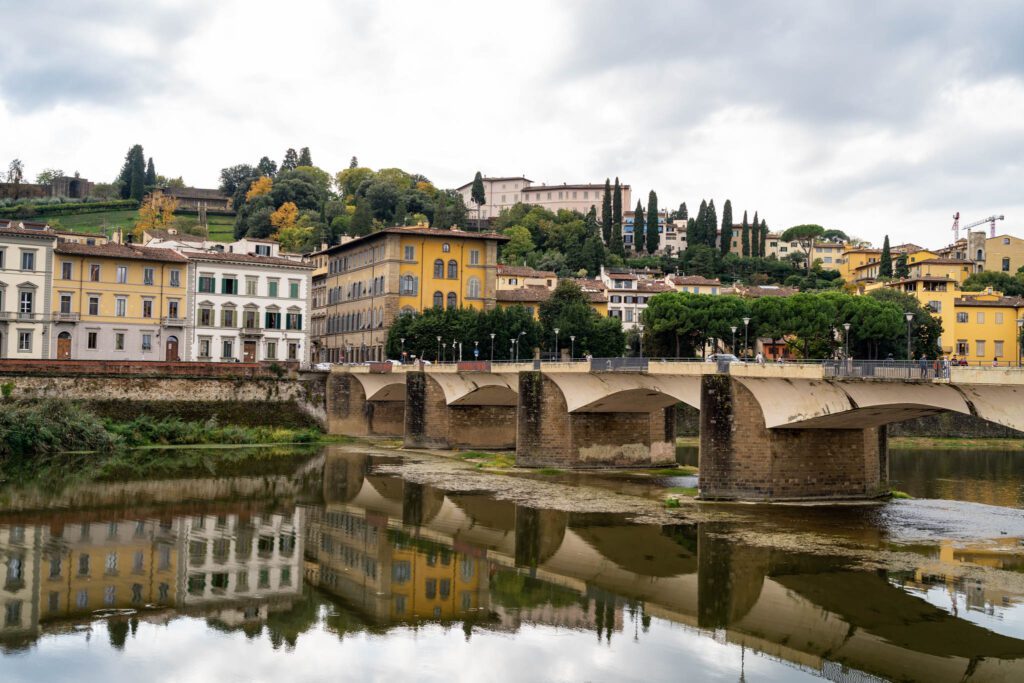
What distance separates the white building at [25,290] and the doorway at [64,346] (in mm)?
931

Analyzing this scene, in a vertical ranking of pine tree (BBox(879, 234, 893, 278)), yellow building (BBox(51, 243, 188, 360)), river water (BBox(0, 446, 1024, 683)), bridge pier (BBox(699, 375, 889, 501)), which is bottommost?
river water (BBox(0, 446, 1024, 683))

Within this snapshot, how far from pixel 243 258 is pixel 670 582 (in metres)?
57.6

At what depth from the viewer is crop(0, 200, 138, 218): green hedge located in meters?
140

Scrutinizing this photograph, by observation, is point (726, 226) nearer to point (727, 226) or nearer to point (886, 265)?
point (727, 226)

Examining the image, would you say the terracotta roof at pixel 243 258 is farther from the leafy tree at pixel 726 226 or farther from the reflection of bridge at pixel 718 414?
the leafy tree at pixel 726 226

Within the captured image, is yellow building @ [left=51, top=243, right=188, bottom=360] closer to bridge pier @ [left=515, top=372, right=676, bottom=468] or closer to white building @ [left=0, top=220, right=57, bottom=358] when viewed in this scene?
white building @ [left=0, top=220, right=57, bottom=358]

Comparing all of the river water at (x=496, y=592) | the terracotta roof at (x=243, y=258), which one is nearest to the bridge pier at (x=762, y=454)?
the river water at (x=496, y=592)

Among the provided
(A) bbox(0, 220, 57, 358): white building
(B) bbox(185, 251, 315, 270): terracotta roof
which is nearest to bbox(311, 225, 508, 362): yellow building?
(B) bbox(185, 251, 315, 270): terracotta roof

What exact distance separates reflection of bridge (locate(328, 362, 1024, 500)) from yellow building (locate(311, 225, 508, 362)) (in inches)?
772

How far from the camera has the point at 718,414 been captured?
3706 cm

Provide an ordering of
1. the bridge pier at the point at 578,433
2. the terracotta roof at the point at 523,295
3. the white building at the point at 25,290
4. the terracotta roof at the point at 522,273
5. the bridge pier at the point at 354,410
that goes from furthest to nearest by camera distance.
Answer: the terracotta roof at the point at 522,273
the terracotta roof at the point at 523,295
the bridge pier at the point at 354,410
the white building at the point at 25,290
the bridge pier at the point at 578,433

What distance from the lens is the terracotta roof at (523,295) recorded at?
99.4 metres

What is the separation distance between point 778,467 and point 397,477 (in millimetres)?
18826

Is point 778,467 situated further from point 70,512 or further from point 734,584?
point 70,512
